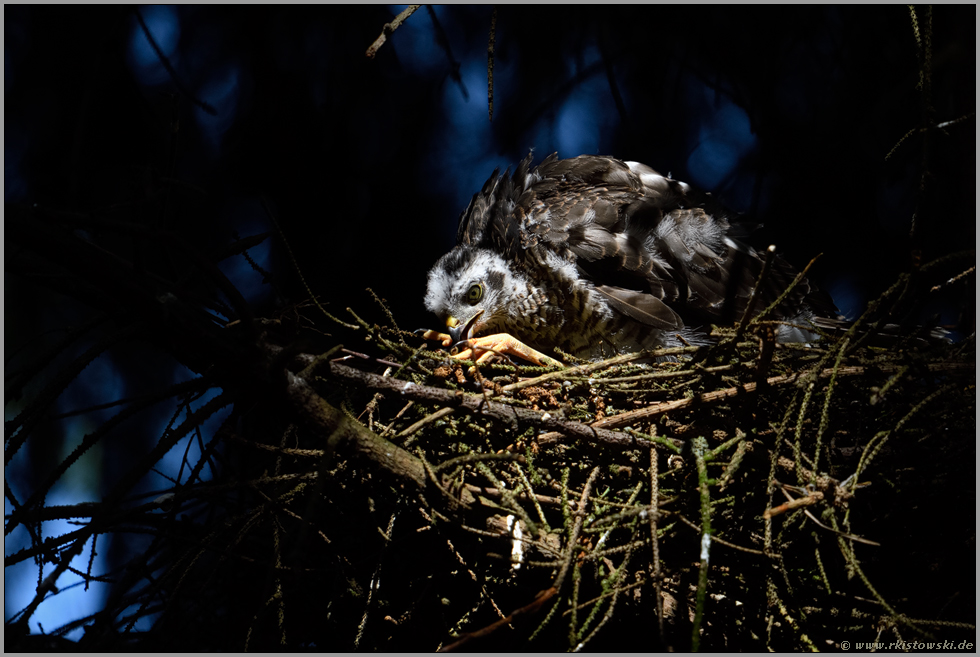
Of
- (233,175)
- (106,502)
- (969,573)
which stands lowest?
(969,573)

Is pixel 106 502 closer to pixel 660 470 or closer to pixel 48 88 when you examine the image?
pixel 660 470

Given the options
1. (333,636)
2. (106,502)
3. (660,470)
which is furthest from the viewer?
(333,636)

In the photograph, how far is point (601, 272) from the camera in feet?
6.28

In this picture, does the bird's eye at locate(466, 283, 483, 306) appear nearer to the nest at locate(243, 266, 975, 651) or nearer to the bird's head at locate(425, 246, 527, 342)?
the bird's head at locate(425, 246, 527, 342)

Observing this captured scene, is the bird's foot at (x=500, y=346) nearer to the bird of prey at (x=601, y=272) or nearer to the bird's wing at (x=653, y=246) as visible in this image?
the bird of prey at (x=601, y=272)

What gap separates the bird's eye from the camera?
208cm

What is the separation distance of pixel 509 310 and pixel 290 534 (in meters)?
1.20

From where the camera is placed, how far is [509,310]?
6.74 feet

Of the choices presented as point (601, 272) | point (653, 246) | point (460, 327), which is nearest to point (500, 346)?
point (460, 327)

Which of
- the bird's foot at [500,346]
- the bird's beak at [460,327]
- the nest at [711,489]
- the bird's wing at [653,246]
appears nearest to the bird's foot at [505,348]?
the bird's foot at [500,346]

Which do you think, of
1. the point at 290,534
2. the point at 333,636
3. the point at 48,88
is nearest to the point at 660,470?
the point at 290,534

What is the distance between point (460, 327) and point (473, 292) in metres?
0.15

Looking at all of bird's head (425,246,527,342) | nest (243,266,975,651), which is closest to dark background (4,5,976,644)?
bird's head (425,246,527,342)

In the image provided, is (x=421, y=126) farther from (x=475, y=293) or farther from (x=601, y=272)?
(x=601, y=272)
